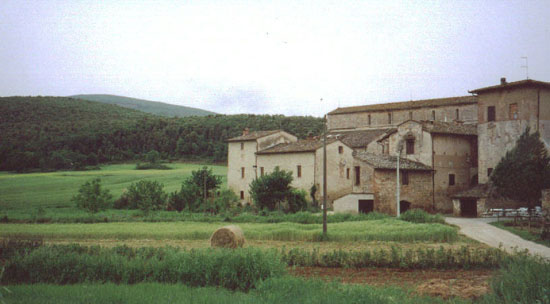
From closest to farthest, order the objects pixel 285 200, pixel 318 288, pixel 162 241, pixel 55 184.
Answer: pixel 318 288 → pixel 162 241 → pixel 285 200 → pixel 55 184

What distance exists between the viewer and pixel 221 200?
47.5m

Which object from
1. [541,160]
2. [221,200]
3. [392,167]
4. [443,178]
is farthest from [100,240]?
[443,178]

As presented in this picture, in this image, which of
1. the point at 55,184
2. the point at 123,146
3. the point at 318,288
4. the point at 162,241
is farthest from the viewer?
the point at 123,146

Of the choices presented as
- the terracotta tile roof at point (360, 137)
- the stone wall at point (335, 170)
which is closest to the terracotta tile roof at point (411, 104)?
the terracotta tile roof at point (360, 137)

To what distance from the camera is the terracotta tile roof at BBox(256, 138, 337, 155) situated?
48312 millimetres

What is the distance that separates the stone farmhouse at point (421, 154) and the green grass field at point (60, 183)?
1492 centimetres

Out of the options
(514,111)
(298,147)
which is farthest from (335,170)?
(514,111)

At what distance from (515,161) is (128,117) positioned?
85.3m

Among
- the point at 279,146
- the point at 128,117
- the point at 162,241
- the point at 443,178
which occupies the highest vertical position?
the point at 128,117

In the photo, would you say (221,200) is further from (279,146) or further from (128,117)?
(128,117)

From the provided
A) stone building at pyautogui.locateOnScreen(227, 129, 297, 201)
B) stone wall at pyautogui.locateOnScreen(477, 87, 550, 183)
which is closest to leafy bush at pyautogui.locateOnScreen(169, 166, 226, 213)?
stone building at pyautogui.locateOnScreen(227, 129, 297, 201)

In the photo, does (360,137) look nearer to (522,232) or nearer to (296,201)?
(296,201)

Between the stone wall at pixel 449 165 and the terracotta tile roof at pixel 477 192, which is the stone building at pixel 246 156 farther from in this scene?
the terracotta tile roof at pixel 477 192

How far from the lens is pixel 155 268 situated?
564 inches
